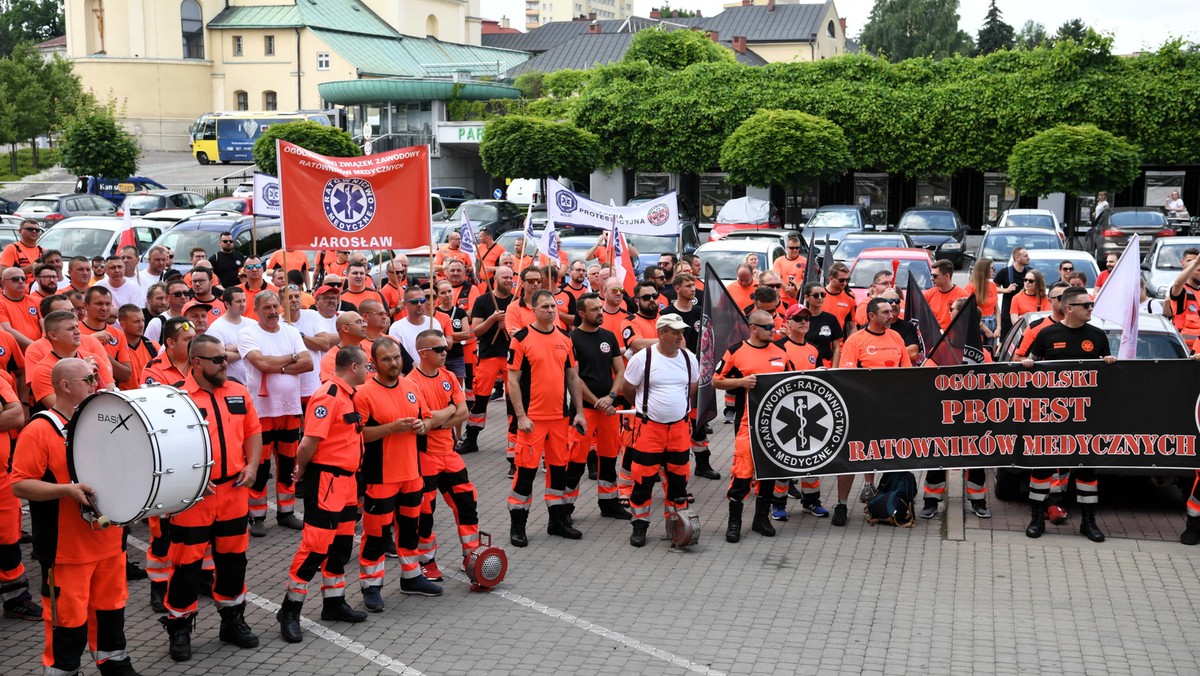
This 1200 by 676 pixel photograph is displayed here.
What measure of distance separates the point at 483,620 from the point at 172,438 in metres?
2.49

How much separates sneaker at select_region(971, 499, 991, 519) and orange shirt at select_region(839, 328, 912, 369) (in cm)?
133

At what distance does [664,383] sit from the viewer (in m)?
9.60

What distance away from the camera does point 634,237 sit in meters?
24.6

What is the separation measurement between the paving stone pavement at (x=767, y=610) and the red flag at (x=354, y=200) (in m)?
2.52

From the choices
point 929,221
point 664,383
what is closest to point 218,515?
point 664,383

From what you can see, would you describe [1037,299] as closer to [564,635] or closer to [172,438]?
[564,635]

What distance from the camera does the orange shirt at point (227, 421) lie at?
711cm

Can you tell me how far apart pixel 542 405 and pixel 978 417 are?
348 centimetres

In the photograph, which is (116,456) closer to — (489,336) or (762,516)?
(762,516)

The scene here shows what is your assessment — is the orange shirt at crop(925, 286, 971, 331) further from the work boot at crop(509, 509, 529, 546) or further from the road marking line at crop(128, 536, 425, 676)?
the road marking line at crop(128, 536, 425, 676)

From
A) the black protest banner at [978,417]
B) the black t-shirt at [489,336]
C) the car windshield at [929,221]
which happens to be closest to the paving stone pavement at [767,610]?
the black protest banner at [978,417]

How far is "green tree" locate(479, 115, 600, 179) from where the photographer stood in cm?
4125

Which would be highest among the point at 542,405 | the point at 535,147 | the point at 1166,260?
the point at 535,147

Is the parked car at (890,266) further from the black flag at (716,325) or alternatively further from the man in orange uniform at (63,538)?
the man in orange uniform at (63,538)
